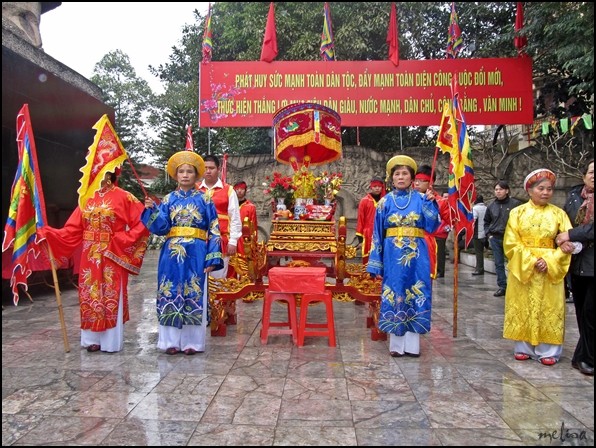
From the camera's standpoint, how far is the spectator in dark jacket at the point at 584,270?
3.52 metres

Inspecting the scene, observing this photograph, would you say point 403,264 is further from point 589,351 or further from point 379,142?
point 379,142

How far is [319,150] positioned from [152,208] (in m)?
3.16

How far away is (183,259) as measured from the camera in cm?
409

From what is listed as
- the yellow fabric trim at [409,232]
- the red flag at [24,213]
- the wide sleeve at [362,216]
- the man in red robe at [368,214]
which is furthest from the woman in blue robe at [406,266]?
the wide sleeve at [362,216]

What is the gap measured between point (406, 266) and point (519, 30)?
10533mm

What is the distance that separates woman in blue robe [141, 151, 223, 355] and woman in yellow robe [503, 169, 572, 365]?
251 centimetres

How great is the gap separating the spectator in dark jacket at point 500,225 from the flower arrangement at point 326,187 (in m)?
2.73

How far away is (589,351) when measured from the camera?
357 centimetres

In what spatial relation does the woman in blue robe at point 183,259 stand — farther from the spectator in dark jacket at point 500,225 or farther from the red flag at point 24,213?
the spectator in dark jacket at point 500,225

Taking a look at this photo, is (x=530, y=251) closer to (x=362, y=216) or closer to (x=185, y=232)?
(x=185, y=232)

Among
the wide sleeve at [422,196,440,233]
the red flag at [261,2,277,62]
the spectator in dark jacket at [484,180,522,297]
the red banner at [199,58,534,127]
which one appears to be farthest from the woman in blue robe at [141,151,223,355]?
the red flag at [261,2,277,62]

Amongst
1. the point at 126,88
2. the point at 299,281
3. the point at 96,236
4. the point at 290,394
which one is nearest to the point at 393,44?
the point at 299,281

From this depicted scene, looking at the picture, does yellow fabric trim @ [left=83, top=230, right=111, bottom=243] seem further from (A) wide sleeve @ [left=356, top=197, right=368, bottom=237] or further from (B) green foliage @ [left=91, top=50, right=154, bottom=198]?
(B) green foliage @ [left=91, top=50, right=154, bottom=198]

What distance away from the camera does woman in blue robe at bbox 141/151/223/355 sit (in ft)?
13.4
